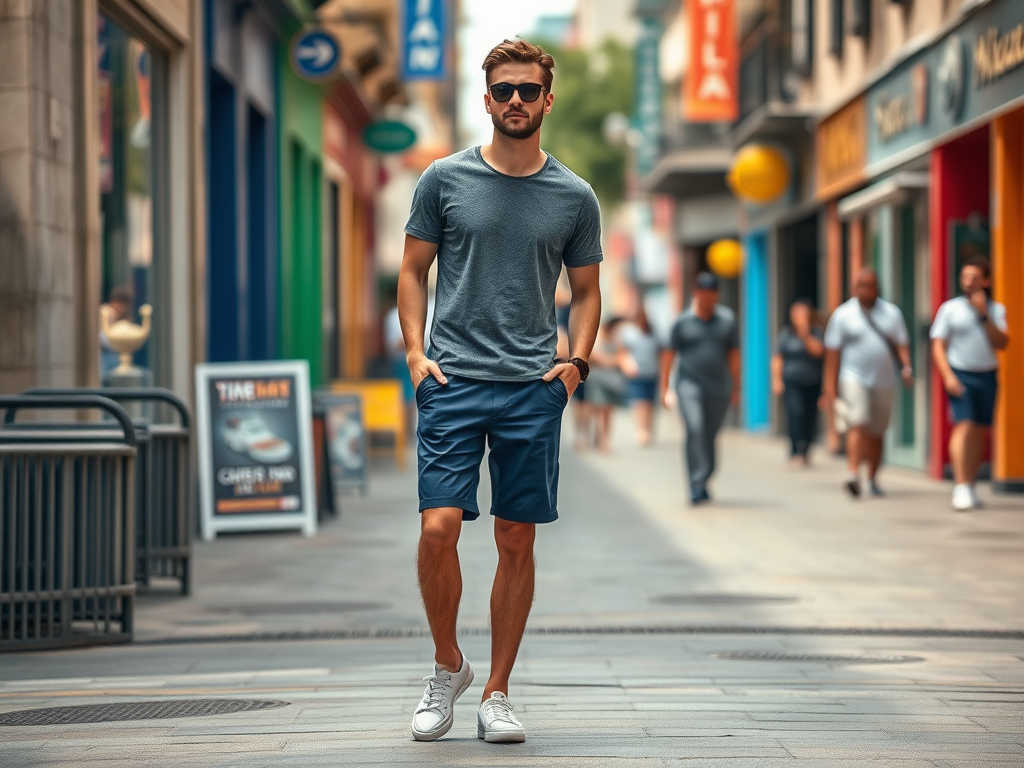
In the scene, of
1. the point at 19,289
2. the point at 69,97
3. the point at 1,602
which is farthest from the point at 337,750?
the point at 69,97

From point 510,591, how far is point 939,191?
40.0 ft

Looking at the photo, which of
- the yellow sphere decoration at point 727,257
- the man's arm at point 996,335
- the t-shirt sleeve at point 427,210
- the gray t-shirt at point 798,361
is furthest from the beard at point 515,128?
the yellow sphere decoration at point 727,257

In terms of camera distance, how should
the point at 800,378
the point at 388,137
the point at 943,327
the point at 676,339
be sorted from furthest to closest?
the point at 388,137, the point at 800,378, the point at 676,339, the point at 943,327

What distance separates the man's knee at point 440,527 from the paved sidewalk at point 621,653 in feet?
1.89

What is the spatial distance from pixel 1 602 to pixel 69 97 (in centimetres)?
398

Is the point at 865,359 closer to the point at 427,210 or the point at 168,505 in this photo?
the point at 168,505

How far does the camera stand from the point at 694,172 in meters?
30.2

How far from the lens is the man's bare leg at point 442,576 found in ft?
16.5

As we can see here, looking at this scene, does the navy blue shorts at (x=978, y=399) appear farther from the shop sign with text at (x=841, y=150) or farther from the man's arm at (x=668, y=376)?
the shop sign with text at (x=841, y=150)

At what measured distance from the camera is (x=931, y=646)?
273 inches

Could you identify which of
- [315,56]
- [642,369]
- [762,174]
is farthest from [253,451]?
[762,174]

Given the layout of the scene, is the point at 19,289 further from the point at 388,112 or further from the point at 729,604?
the point at 388,112

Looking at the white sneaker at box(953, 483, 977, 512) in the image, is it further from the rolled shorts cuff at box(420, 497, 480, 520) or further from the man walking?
the rolled shorts cuff at box(420, 497, 480, 520)

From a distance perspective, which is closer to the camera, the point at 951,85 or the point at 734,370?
the point at 734,370
